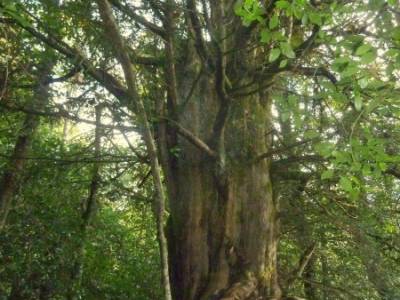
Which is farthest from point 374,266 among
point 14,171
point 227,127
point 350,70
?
point 14,171

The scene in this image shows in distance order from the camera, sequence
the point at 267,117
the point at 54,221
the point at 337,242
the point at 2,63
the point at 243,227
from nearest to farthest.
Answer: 1. the point at 243,227
2. the point at 2,63
3. the point at 267,117
4. the point at 337,242
5. the point at 54,221

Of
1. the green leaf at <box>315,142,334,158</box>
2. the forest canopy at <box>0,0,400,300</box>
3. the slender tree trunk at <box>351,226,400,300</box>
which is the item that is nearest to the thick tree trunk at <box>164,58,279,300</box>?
the forest canopy at <box>0,0,400,300</box>

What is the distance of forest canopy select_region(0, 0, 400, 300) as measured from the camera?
9.84ft

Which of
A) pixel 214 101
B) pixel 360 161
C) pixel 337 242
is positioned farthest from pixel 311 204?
pixel 360 161

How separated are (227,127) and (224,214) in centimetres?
86

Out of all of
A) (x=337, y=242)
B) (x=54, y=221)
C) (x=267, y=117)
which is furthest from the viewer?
(x=54, y=221)

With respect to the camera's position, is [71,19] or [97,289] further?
[97,289]

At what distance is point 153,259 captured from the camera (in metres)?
7.51

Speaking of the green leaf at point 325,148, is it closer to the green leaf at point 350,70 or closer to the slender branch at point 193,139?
the green leaf at point 350,70

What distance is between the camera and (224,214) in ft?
13.4

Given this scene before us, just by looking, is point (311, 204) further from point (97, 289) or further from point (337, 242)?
point (97, 289)

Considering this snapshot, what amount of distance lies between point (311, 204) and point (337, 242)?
3.41 feet

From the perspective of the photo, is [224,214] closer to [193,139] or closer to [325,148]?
[193,139]

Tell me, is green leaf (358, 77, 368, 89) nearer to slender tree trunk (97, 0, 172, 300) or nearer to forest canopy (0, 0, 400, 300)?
forest canopy (0, 0, 400, 300)
